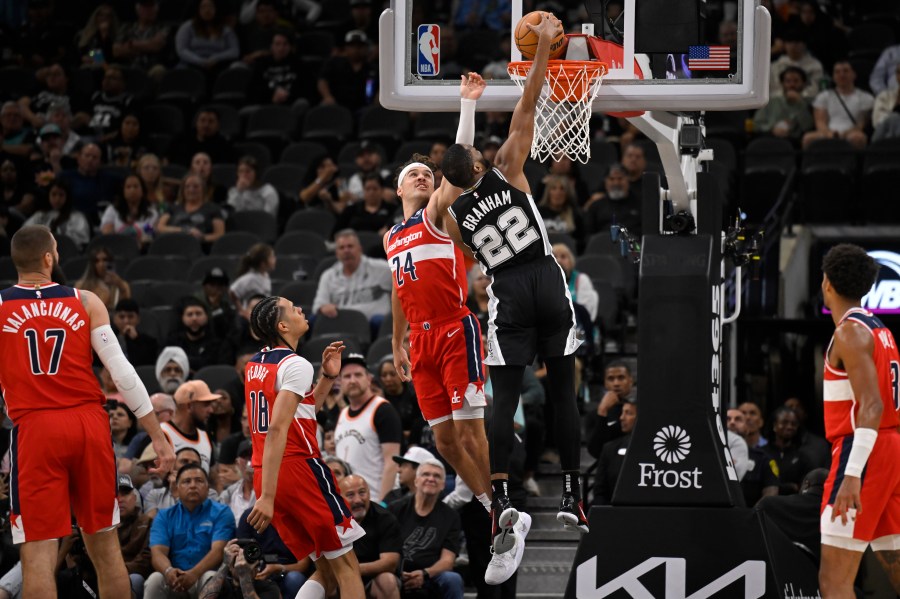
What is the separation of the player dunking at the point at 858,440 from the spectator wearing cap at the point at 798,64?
900 cm

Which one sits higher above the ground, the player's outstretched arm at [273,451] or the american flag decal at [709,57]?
the american flag decal at [709,57]

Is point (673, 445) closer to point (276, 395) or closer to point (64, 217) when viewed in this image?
point (276, 395)

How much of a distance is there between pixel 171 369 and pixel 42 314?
16.9 feet

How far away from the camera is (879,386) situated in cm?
758

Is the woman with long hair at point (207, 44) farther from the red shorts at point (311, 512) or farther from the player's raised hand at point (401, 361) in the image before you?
the red shorts at point (311, 512)

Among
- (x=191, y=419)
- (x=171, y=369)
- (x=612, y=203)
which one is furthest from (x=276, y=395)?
(x=612, y=203)

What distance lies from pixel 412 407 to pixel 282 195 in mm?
5131

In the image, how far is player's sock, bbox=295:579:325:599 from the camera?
827 cm

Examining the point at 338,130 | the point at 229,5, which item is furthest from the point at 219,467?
the point at 229,5

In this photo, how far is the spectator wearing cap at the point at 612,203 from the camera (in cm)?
1438

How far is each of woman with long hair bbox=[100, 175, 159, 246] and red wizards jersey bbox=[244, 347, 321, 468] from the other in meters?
8.21

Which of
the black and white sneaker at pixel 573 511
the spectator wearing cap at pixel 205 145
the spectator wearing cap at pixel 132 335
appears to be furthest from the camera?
the spectator wearing cap at pixel 205 145

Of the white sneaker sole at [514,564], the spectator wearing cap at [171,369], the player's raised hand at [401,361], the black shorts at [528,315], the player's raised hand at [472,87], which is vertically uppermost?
the player's raised hand at [472,87]

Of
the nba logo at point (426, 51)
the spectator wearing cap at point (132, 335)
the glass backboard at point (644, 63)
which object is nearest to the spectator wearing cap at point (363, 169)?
the spectator wearing cap at point (132, 335)
